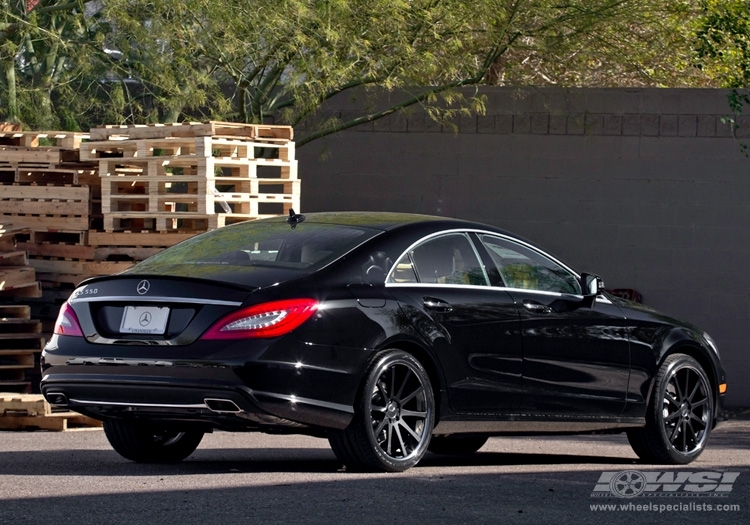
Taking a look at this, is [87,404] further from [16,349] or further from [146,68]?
[146,68]

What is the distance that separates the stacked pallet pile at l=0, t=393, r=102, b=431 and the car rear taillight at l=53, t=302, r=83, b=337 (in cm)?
284

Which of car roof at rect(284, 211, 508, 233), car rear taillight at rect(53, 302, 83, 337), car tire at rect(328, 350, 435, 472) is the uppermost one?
car roof at rect(284, 211, 508, 233)

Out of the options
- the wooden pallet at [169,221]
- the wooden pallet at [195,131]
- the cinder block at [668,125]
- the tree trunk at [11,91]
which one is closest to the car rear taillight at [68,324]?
the wooden pallet at [169,221]

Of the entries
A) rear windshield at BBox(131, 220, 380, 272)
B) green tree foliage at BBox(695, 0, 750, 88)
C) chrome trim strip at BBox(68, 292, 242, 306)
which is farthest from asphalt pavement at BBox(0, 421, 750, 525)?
green tree foliage at BBox(695, 0, 750, 88)

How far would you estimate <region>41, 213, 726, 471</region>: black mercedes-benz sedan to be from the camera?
21.3 ft

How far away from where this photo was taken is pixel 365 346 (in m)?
6.74

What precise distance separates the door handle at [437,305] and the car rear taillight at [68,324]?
1.88 m

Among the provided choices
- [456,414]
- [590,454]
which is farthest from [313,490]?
[590,454]

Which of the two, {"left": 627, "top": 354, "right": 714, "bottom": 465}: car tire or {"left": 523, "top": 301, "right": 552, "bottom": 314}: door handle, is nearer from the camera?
{"left": 523, "top": 301, "right": 552, "bottom": 314}: door handle

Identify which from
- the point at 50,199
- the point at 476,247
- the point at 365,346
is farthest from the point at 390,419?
the point at 50,199

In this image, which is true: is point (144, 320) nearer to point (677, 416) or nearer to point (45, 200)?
point (677, 416)

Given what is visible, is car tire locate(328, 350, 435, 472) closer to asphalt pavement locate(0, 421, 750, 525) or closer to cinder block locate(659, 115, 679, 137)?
asphalt pavement locate(0, 421, 750, 525)

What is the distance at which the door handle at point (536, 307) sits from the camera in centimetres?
774

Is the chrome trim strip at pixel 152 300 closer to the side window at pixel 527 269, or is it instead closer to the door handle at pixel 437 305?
the door handle at pixel 437 305
